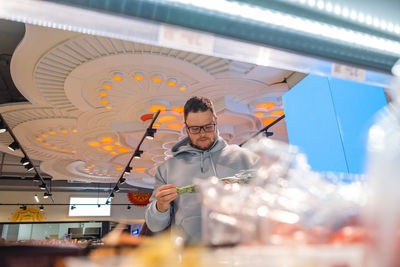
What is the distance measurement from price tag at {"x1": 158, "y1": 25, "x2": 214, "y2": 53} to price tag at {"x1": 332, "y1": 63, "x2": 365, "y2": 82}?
51 centimetres

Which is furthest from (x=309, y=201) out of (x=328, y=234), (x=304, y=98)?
(x=304, y=98)

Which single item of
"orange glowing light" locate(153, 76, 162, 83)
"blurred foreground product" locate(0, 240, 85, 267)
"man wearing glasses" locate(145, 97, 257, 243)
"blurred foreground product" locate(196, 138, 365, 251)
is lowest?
"blurred foreground product" locate(0, 240, 85, 267)

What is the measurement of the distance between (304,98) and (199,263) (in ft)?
8.61

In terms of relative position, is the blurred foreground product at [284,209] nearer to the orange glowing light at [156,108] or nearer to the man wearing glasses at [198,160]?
the man wearing glasses at [198,160]

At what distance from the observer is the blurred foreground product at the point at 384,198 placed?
1.53 ft

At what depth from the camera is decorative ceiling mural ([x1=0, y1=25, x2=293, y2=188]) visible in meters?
4.88

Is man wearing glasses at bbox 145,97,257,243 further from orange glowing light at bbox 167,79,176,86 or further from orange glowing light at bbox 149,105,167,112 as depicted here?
orange glowing light at bbox 149,105,167,112

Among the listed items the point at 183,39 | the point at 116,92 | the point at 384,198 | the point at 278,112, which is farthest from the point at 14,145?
the point at 384,198

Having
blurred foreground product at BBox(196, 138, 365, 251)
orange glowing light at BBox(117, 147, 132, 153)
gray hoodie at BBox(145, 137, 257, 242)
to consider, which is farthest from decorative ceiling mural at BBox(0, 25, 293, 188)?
blurred foreground product at BBox(196, 138, 365, 251)

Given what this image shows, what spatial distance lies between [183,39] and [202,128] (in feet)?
2.88

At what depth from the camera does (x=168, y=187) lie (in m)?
1.32

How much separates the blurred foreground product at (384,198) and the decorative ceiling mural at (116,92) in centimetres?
445

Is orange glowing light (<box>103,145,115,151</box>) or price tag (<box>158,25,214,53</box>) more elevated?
orange glowing light (<box>103,145,115,151</box>)

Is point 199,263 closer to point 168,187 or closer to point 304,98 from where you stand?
point 168,187
